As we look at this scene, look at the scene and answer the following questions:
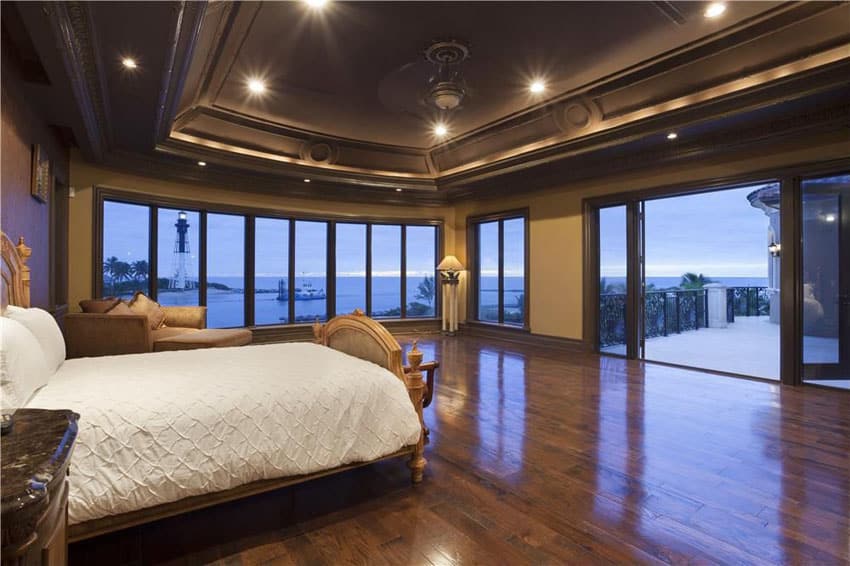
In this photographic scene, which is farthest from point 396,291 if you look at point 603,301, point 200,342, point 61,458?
point 61,458

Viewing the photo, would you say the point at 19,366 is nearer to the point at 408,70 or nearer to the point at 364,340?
the point at 364,340

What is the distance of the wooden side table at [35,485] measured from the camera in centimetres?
67

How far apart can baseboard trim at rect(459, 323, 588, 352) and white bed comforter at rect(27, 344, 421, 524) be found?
4.77m

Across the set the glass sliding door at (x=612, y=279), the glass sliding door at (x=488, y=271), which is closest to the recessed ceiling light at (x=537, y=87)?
the glass sliding door at (x=612, y=279)

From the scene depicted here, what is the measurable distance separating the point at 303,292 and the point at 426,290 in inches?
95.1

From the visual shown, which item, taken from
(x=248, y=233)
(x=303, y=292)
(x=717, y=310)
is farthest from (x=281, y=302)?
(x=717, y=310)

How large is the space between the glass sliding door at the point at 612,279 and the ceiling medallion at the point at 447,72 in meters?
3.04

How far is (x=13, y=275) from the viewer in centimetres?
276

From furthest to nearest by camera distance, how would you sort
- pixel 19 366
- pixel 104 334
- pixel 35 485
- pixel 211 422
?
1. pixel 104 334
2. pixel 211 422
3. pixel 19 366
4. pixel 35 485

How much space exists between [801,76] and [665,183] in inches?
77.2

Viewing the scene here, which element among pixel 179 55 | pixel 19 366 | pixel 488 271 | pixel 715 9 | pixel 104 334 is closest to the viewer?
pixel 19 366

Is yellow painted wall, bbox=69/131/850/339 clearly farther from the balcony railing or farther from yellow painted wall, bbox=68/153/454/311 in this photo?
the balcony railing

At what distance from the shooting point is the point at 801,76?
12.2 feet

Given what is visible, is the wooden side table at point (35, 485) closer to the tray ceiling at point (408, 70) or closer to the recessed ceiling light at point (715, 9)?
the tray ceiling at point (408, 70)
